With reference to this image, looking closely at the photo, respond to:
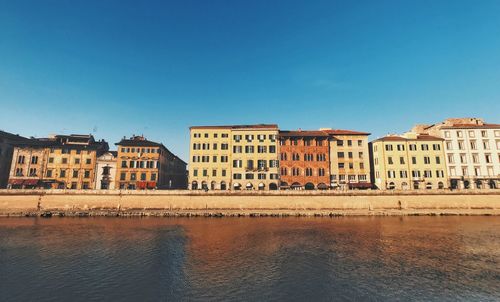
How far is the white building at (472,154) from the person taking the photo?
6328 centimetres

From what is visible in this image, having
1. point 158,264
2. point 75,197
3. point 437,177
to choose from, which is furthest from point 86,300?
point 437,177

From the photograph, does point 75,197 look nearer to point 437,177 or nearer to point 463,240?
point 463,240

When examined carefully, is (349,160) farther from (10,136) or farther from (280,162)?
(10,136)

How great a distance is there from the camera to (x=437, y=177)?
2505 inches

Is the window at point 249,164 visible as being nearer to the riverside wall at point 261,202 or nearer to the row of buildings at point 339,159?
A: the row of buildings at point 339,159

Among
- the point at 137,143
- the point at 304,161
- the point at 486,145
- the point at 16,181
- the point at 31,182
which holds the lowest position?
the point at 31,182

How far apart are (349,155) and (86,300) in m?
61.9

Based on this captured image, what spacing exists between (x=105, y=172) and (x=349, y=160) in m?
62.3

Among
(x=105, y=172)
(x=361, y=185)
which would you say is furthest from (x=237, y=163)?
(x=105, y=172)

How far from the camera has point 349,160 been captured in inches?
2579

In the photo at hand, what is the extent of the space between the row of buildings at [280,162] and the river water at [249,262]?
24.1 m

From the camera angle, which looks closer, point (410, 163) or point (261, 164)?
point (410, 163)

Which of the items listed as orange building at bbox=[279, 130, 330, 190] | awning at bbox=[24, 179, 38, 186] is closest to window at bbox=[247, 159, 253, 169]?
orange building at bbox=[279, 130, 330, 190]

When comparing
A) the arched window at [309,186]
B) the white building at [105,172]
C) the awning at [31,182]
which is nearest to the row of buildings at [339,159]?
the arched window at [309,186]
